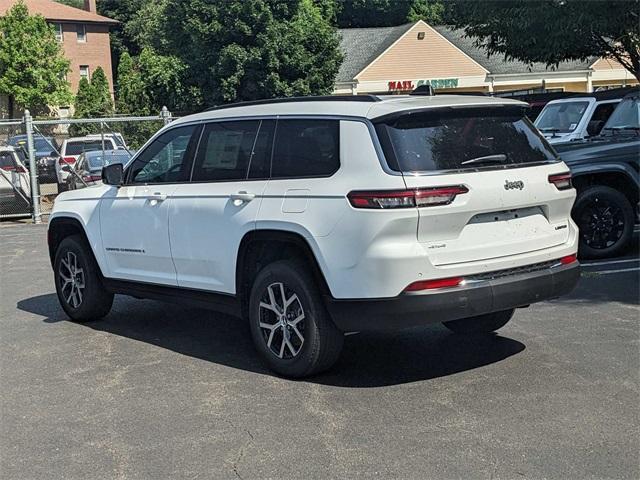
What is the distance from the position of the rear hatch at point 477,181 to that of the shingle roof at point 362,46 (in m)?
44.9

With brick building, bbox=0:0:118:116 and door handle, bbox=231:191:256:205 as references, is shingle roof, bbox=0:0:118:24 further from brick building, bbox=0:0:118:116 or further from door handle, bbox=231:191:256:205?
door handle, bbox=231:191:256:205

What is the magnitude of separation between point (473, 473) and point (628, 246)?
7.44 meters

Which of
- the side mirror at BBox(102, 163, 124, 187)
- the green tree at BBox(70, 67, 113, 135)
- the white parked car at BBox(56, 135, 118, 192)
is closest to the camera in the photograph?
the side mirror at BBox(102, 163, 124, 187)

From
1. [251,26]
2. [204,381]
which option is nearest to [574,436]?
[204,381]

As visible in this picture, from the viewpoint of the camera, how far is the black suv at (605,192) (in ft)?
32.3

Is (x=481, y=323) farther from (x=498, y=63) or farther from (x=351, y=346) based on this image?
(x=498, y=63)

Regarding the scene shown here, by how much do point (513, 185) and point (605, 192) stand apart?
15.4ft

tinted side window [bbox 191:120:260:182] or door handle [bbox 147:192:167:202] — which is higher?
tinted side window [bbox 191:120:260:182]

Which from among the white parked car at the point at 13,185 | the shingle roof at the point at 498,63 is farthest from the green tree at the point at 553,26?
the shingle roof at the point at 498,63

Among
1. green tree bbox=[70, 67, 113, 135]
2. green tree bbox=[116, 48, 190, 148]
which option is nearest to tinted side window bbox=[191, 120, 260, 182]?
green tree bbox=[116, 48, 190, 148]

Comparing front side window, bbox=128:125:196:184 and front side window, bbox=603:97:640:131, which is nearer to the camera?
front side window, bbox=128:125:196:184

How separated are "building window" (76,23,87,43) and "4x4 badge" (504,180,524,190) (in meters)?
65.0

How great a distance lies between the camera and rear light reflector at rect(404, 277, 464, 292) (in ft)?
17.2

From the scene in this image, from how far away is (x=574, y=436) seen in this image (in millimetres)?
4676
